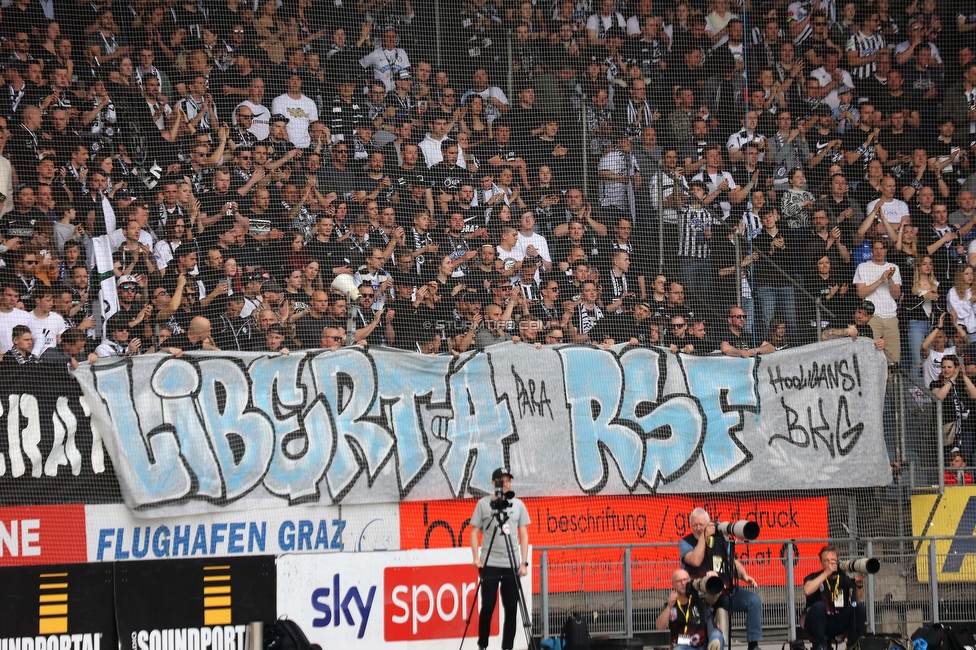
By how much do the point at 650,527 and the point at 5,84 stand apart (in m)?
8.45

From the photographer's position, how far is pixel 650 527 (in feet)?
40.7

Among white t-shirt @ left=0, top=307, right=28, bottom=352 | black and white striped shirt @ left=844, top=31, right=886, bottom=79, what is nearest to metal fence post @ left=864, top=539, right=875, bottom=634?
black and white striped shirt @ left=844, top=31, right=886, bottom=79

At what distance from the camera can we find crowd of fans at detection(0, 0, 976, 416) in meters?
12.2

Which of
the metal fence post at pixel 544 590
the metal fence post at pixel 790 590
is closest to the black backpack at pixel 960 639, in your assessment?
the metal fence post at pixel 790 590

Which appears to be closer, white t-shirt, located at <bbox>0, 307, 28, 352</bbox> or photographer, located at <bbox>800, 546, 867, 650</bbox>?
photographer, located at <bbox>800, 546, 867, 650</bbox>

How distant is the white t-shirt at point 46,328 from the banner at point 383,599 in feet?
11.6

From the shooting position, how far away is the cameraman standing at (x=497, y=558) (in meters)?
9.90

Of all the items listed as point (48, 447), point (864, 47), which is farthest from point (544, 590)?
point (864, 47)

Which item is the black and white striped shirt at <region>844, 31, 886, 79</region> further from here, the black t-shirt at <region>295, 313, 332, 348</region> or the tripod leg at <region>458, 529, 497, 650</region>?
the tripod leg at <region>458, 529, 497, 650</region>

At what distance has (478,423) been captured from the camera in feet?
39.8

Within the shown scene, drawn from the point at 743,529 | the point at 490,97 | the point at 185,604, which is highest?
the point at 490,97

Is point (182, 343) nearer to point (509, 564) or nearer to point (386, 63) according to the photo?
point (509, 564)

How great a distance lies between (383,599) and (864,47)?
10226mm

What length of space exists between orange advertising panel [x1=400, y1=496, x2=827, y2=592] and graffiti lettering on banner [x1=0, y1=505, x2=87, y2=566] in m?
3.18
